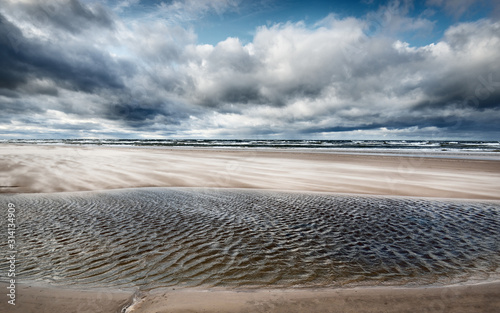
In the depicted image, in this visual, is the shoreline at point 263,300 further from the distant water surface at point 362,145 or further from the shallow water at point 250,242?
the distant water surface at point 362,145

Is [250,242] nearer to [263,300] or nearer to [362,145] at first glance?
[263,300]

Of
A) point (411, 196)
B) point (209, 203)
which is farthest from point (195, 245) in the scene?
point (411, 196)

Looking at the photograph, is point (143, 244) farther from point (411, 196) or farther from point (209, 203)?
point (411, 196)

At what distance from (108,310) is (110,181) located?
12755 millimetres

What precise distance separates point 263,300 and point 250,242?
2.24 meters

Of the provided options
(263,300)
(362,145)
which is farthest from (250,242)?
(362,145)

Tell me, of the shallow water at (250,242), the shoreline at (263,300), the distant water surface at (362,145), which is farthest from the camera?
the distant water surface at (362,145)

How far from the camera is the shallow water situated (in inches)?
162

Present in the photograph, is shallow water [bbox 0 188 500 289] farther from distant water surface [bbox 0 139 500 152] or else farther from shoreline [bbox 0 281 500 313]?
distant water surface [bbox 0 139 500 152]

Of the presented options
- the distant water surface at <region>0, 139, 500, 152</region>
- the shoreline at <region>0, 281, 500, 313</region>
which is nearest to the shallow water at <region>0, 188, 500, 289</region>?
the shoreline at <region>0, 281, 500, 313</region>

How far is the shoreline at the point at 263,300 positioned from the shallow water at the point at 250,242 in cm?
27

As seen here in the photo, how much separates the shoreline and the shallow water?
272 mm

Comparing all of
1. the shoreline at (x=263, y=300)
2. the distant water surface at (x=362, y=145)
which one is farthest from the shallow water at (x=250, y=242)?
the distant water surface at (x=362, y=145)

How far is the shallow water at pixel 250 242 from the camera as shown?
13.5 feet
